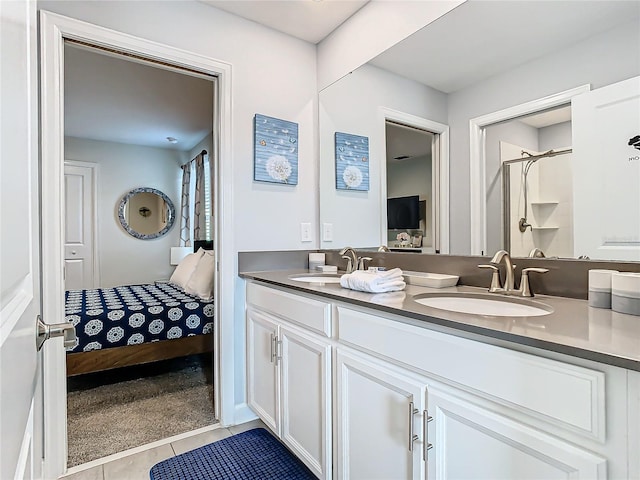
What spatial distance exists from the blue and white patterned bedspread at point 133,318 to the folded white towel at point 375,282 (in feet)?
5.63

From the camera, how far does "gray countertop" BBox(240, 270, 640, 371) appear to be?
0.69 m

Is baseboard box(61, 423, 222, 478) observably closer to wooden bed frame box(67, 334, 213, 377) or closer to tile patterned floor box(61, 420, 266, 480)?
tile patterned floor box(61, 420, 266, 480)

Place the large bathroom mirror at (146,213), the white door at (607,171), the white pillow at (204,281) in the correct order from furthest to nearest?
the large bathroom mirror at (146,213) → the white pillow at (204,281) → the white door at (607,171)

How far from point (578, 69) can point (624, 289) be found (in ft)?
2.50

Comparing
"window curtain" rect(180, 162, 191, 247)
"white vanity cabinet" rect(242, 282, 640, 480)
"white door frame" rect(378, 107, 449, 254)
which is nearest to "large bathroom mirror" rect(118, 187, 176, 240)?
"window curtain" rect(180, 162, 191, 247)

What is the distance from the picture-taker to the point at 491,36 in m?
1.51

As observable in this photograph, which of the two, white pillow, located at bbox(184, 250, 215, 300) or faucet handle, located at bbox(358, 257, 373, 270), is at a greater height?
faucet handle, located at bbox(358, 257, 373, 270)

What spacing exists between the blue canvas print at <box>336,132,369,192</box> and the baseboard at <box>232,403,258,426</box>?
1.47 meters

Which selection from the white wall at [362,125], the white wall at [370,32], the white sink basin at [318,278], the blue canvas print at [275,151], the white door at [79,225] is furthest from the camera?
the white door at [79,225]

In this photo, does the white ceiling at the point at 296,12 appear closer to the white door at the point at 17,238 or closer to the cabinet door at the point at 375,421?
the white door at the point at 17,238

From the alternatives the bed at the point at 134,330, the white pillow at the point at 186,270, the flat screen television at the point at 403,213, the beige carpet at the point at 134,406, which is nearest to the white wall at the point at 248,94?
the beige carpet at the point at 134,406

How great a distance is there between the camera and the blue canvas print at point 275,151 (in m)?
2.20

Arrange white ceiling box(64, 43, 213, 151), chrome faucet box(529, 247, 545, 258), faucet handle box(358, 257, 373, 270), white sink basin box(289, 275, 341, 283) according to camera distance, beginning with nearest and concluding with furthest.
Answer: chrome faucet box(529, 247, 545, 258), white sink basin box(289, 275, 341, 283), faucet handle box(358, 257, 373, 270), white ceiling box(64, 43, 213, 151)

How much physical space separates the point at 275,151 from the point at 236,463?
5.59ft
